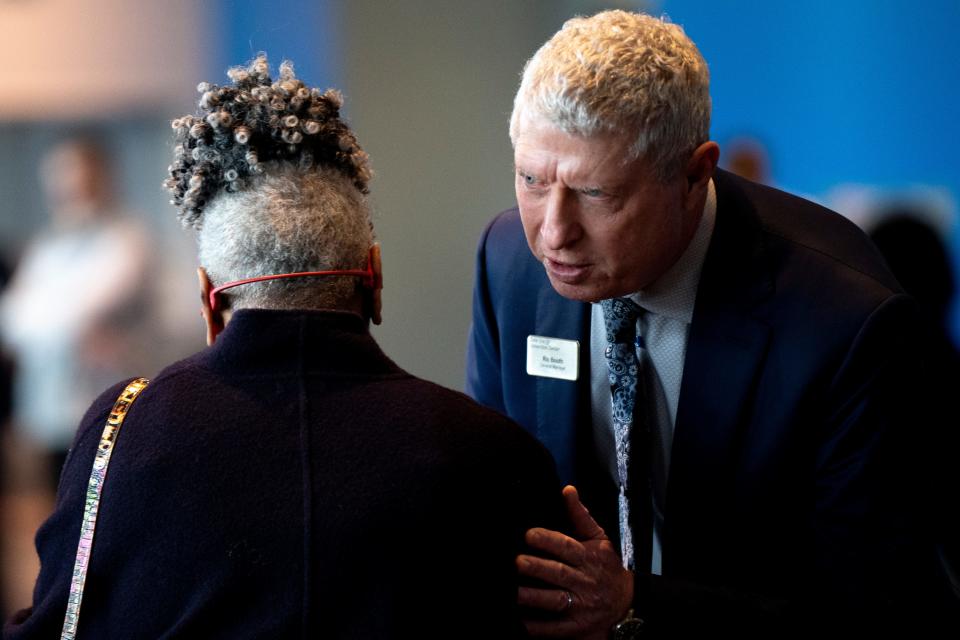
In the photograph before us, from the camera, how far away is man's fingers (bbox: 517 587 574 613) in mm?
1428

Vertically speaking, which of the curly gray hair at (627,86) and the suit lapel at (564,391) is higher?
the curly gray hair at (627,86)

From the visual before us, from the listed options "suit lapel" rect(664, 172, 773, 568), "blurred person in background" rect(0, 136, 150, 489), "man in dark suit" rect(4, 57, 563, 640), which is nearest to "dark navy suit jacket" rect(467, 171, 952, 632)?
"suit lapel" rect(664, 172, 773, 568)

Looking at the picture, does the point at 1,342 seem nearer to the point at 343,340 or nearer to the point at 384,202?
the point at 384,202

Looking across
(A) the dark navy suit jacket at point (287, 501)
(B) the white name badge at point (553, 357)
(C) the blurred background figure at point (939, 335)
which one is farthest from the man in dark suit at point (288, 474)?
(C) the blurred background figure at point (939, 335)

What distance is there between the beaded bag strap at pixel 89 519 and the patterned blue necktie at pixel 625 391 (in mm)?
877

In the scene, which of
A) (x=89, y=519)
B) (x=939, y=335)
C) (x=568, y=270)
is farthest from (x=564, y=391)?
(x=939, y=335)

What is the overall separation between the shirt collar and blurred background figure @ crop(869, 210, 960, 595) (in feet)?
3.03

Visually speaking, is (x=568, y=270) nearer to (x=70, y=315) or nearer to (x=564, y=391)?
(x=564, y=391)

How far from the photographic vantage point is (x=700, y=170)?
1.73m

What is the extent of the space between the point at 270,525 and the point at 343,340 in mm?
227

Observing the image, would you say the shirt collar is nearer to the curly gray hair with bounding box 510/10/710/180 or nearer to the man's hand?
the curly gray hair with bounding box 510/10/710/180

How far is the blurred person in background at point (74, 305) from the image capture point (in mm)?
4848

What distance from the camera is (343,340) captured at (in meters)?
1.34

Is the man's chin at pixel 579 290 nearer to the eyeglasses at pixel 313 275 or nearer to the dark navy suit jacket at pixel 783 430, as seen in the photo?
the dark navy suit jacket at pixel 783 430
